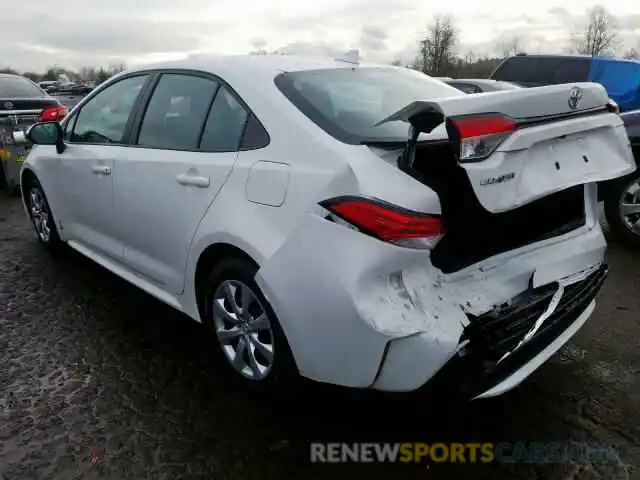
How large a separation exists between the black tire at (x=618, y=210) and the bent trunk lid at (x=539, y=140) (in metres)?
2.61

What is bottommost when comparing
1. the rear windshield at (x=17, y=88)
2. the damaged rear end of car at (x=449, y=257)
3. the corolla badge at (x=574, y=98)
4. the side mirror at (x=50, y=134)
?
the damaged rear end of car at (x=449, y=257)

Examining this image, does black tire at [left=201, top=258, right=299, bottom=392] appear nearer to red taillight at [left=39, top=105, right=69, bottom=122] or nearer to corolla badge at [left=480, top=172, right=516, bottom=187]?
corolla badge at [left=480, top=172, right=516, bottom=187]

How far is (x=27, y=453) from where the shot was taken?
253 centimetres

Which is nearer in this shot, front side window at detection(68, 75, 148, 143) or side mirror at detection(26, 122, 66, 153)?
front side window at detection(68, 75, 148, 143)

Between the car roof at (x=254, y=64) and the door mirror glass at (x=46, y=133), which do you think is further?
the door mirror glass at (x=46, y=133)

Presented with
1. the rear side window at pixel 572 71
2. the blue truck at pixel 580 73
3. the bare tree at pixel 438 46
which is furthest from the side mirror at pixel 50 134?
the bare tree at pixel 438 46

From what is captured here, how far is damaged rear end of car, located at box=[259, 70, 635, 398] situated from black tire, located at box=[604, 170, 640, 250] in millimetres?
2756

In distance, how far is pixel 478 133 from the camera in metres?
2.17

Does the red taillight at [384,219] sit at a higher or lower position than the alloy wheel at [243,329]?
higher

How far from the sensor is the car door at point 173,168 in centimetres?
291

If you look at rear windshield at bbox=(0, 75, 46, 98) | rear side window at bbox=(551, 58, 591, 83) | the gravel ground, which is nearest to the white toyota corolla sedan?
the gravel ground

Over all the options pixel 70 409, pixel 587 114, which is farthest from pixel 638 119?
pixel 70 409

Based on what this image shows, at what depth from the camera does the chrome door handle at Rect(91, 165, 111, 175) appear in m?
3.70

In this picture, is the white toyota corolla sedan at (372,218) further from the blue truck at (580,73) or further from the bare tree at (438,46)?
the bare tree at (438,46)
